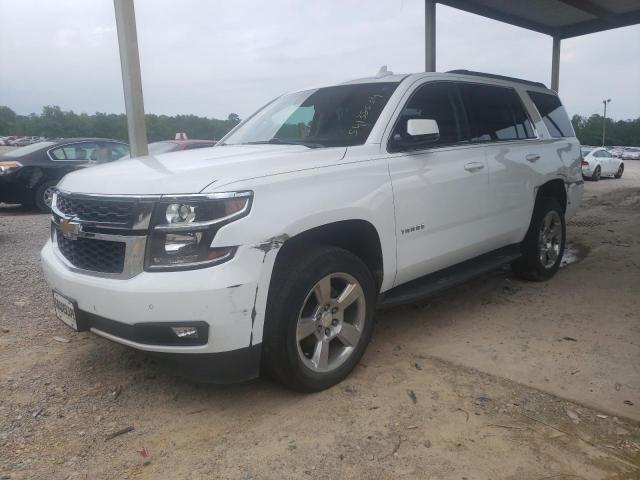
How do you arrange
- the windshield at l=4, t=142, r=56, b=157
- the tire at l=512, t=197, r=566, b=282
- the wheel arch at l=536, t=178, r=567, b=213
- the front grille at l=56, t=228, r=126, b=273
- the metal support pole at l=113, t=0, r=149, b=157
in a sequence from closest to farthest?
the front grille at l=56, t=228, r=126, b=273, the tire at l=512, t=197, r=566, b=282, the wheel arch at l=536, t=178, r=567, b=213, the metal support pole at l=113, t=0, r=149, b=157, the windshield at l=4, t=142, r=56, b=157

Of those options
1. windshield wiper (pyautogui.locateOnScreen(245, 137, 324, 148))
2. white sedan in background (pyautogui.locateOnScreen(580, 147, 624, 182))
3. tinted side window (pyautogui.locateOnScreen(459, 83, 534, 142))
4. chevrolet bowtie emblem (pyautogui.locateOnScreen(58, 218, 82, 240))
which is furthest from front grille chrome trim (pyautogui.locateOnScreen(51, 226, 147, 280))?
white sedan in background (pyautogui.locateOnScreen(580, 147, 624, 182))

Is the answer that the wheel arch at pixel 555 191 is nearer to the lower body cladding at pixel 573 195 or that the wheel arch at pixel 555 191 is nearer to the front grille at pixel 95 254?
the lower body cladding at pixel 573 195

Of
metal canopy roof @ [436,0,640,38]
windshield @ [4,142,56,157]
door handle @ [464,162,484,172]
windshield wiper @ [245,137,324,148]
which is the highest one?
metal canopy roof @ [436,0,640,38]

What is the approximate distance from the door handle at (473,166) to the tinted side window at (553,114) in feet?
5.02

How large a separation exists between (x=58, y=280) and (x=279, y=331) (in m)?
1.28

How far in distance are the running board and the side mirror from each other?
37.9 inches

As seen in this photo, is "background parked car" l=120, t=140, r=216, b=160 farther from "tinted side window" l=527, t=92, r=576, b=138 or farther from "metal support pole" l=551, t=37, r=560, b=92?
"metal support pole" l=551, t=37, r=560, b=92

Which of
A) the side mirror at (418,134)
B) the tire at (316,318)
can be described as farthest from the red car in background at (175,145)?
the tire at (316,318)

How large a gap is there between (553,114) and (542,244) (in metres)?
1.38

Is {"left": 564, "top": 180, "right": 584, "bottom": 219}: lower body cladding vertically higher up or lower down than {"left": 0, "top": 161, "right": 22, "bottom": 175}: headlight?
lower down

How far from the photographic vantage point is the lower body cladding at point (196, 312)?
2.45 m

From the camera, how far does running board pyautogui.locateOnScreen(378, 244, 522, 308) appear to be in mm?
3479

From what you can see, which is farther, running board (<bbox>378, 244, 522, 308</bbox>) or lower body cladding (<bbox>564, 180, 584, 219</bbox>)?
lower body cladding (<bbox>564, 180, 584, 219</bbox>)

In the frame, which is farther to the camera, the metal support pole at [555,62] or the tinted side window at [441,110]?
the metal support pole at [555,62]
